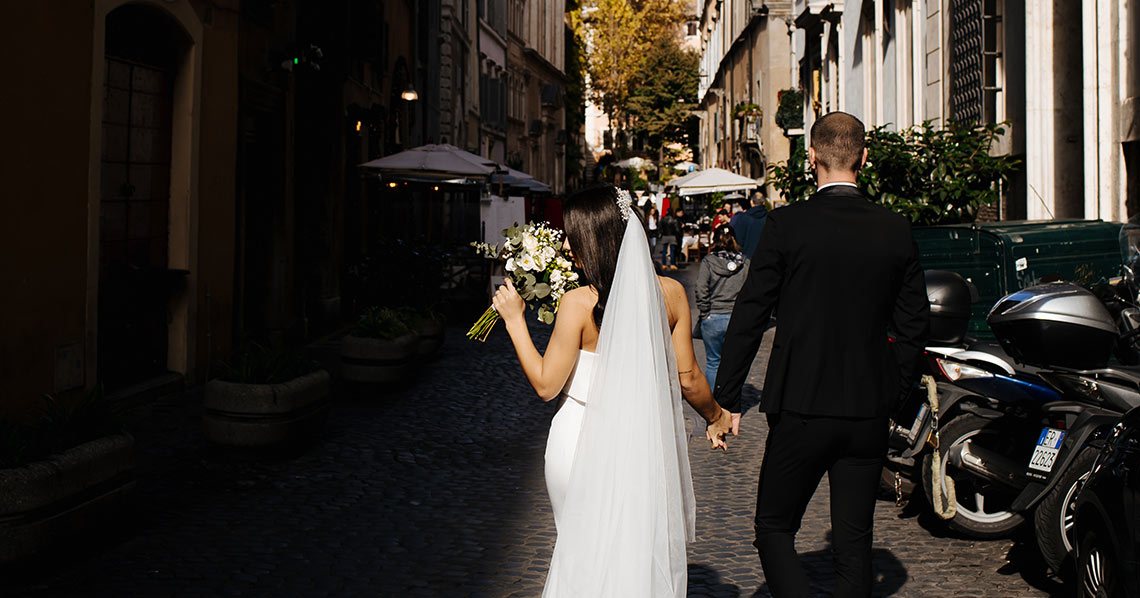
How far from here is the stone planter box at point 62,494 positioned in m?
5.82

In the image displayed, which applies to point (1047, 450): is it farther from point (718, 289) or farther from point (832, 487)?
point (718, 289)

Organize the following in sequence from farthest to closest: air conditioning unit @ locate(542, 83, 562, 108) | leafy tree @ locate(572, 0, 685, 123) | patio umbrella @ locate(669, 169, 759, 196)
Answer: leafy tree @ locate(572, 0, 685, 123), air conditioning unit @ locate(542, 83, 562, 108), patio umbrella @ locate(669, 169, 759, 196)

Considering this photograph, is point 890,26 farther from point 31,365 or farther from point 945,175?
point 31,365

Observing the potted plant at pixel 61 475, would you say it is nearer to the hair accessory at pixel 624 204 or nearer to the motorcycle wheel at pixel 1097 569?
the hair accessory at pixel 624 204

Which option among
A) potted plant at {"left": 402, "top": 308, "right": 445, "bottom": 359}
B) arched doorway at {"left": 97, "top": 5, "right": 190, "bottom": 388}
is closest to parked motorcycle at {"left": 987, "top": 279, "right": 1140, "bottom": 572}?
arched doorway at {"left": 97, "top": 5, "right": 190, "bottom": 388}

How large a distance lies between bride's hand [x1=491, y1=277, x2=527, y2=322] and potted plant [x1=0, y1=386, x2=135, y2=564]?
8.38 ft

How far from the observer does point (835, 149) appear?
4629 millimetres

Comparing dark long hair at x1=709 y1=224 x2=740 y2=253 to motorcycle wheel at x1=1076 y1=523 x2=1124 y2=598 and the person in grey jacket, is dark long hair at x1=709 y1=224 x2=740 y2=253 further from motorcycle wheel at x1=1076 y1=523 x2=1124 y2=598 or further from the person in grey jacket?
motorcycle wheel at x1=1076 y1=523 x2=1124 y2=598

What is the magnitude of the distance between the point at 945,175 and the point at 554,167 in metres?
54.8

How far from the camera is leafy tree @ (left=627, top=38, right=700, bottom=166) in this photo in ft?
248

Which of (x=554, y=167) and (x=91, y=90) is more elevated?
(x=554, y=167)

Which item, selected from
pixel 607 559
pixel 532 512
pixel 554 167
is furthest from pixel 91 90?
pixel 554 167

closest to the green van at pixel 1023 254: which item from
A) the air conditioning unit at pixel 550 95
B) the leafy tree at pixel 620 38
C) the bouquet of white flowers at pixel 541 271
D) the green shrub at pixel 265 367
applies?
the green shrub at pixel 265 367

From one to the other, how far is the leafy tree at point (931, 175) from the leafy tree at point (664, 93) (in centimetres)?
6275
